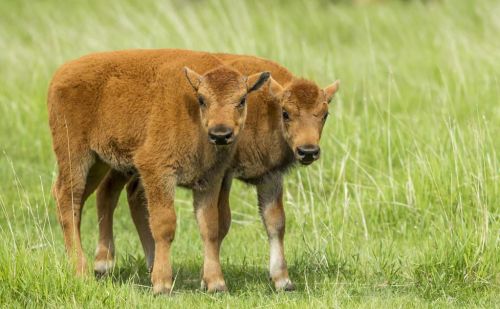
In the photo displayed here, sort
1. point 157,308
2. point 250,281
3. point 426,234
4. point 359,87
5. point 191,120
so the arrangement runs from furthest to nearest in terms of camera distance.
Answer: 1. point 359,87
2. point 426,234
3. point 250,281
4. point 191,120
5. point 157,308

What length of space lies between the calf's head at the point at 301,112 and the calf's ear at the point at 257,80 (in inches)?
9.0

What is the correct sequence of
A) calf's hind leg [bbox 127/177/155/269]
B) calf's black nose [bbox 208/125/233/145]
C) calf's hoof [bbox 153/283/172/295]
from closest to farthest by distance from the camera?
calf's black nose [bbox 208/125/233/145] < calf's hoof [bbox 153/283/172/295] < calf's hind leg [bbox 127/177/155/269]

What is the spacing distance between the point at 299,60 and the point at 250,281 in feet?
20.2

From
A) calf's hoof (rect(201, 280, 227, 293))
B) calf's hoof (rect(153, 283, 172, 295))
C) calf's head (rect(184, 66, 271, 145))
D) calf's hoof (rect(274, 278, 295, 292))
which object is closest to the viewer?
calf's head (rect(184, 66, 271, 145))

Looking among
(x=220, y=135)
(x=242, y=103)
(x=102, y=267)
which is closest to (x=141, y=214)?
(x=102, y=267)

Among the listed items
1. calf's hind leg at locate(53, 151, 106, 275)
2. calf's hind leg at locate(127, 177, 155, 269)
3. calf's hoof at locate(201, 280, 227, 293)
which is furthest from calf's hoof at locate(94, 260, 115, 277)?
calf's hoof at locate(201, 280, 227, 293)

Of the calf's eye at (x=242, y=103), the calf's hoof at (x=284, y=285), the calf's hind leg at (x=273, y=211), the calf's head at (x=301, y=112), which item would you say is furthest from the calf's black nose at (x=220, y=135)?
the calf's hoof at (x=284, y=285)

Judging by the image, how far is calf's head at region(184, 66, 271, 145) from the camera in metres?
7.11

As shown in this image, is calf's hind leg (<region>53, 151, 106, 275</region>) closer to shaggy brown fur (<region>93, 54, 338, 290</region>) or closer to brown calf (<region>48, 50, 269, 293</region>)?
brown calf (<region>48, 50, 269, 293</region>)

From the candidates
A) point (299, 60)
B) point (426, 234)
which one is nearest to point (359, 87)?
point (299, 60)

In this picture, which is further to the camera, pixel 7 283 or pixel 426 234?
pixel 426 234

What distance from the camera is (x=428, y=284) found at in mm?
7484

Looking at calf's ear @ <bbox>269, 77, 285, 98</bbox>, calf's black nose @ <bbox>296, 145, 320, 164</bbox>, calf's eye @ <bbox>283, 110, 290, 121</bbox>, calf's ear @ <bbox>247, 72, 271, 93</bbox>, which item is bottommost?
calf's black nose @ <bbox>296, 145, 320, 164</bbox>

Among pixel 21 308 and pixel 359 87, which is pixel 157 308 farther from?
pixel 359 87
